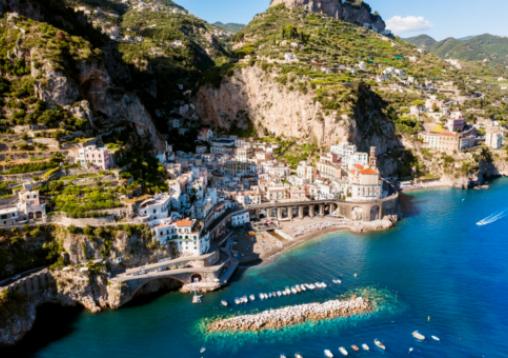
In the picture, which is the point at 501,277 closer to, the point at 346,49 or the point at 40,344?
the point at 40,344

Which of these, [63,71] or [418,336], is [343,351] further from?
[63,71]

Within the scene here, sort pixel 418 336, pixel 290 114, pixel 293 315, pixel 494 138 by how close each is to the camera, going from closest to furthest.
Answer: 1. pixel 418 336
2. pixel 293 315
3. pixel 290 114
4. pixel 494 138

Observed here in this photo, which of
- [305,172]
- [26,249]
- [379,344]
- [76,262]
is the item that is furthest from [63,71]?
[379,344]

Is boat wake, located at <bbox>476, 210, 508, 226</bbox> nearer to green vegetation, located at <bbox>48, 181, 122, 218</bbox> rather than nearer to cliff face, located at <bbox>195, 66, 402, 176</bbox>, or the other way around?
cliff face, located at <bbox>195, 66, 402, 176</bbox>

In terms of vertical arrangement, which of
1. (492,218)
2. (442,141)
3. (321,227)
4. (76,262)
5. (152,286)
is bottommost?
(152,286)

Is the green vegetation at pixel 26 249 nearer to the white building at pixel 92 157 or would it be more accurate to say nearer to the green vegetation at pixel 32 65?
the white building at pixel 92 157

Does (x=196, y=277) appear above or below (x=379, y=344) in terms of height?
above

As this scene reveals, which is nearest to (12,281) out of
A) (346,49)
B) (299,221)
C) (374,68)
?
(299,221)

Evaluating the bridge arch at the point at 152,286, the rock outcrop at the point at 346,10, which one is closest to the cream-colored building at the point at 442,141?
the bridge arch at the point at 152,286
